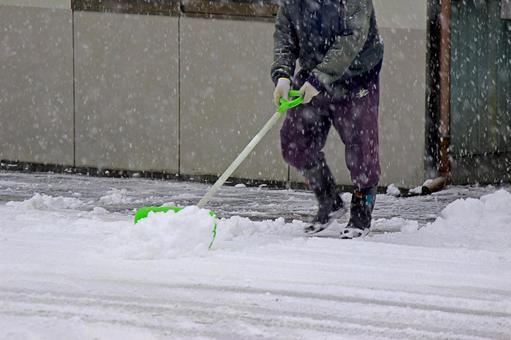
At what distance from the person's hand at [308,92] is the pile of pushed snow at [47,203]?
238 cm

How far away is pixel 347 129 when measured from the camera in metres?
7.62

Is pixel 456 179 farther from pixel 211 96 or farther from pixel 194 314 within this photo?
pixel 194 314

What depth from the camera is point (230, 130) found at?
1079 centimetres

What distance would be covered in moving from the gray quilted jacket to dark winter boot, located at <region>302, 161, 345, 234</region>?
59cm

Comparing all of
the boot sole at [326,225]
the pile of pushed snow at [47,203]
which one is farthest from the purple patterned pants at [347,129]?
the pile of pushed snow at [47,203]

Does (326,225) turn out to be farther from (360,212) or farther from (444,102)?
(444,102)

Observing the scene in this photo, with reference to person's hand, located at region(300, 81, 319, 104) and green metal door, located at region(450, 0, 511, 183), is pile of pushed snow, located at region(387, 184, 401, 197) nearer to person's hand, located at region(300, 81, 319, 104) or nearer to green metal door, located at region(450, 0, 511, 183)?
green metal door, located at region(450, 0, 511, 183)

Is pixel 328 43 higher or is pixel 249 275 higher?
pixel 328 43

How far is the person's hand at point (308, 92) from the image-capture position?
7316 millimetres

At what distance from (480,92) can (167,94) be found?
2.85 m

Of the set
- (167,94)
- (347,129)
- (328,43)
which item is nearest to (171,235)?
(347,129)

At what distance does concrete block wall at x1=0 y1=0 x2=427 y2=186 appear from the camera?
33.1 ft

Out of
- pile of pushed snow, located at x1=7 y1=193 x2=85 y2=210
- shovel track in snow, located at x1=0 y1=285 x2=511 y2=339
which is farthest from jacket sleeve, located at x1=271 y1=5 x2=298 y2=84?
pile of pushed snow, located at x1=7 y1=193 x2=85 y2=210

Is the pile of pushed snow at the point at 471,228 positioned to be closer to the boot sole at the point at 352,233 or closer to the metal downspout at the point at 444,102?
the boot sole at the point at 352,233
